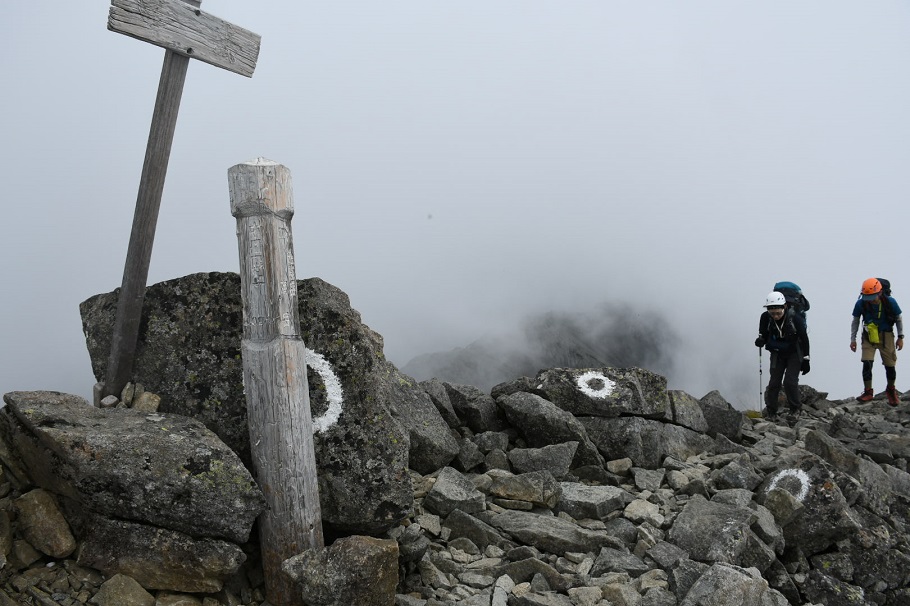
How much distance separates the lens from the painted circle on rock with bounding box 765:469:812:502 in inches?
411

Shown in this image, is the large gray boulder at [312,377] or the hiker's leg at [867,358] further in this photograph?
the hiker's leg at [867,358]

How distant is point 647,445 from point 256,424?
7.20 meters

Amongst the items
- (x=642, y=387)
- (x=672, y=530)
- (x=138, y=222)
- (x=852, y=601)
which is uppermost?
(x=138, y=222)

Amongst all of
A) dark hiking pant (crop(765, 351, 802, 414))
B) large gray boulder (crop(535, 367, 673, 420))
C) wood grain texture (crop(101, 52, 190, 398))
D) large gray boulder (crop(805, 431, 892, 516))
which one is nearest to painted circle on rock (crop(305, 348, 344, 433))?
wood grain texture (crop(101, 52, 190, 398))

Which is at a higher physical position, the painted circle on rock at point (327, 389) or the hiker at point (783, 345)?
the hiker at point (783, 345)

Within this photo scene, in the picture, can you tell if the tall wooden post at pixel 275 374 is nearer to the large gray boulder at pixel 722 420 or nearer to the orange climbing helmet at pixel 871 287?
the large gray boulder at pixel 722 420

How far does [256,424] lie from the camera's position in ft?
25.1

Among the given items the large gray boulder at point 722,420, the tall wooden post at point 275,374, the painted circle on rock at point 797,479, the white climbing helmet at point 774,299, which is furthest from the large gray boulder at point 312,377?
the white climbing helmet at point 774,299

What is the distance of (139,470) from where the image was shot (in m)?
6.98

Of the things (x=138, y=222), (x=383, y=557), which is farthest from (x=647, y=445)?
(x=138, y=222)

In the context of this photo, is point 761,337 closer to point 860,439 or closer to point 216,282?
point 860,439

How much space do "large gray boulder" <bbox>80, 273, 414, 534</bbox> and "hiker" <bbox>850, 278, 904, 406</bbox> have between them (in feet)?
54.0

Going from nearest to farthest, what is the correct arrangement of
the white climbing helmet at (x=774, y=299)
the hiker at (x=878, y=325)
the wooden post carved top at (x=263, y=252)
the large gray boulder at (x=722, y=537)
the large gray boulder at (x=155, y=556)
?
the large gray boulder at (x=155, y=556) < the wooden post carved top at (x=263, y=252) < the large gray boulder at (x=722, y=537) < the white climbing helmet at (x=774, y=299) < the hiker at (x=878, y=325)

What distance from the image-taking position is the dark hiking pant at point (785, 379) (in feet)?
58.5
